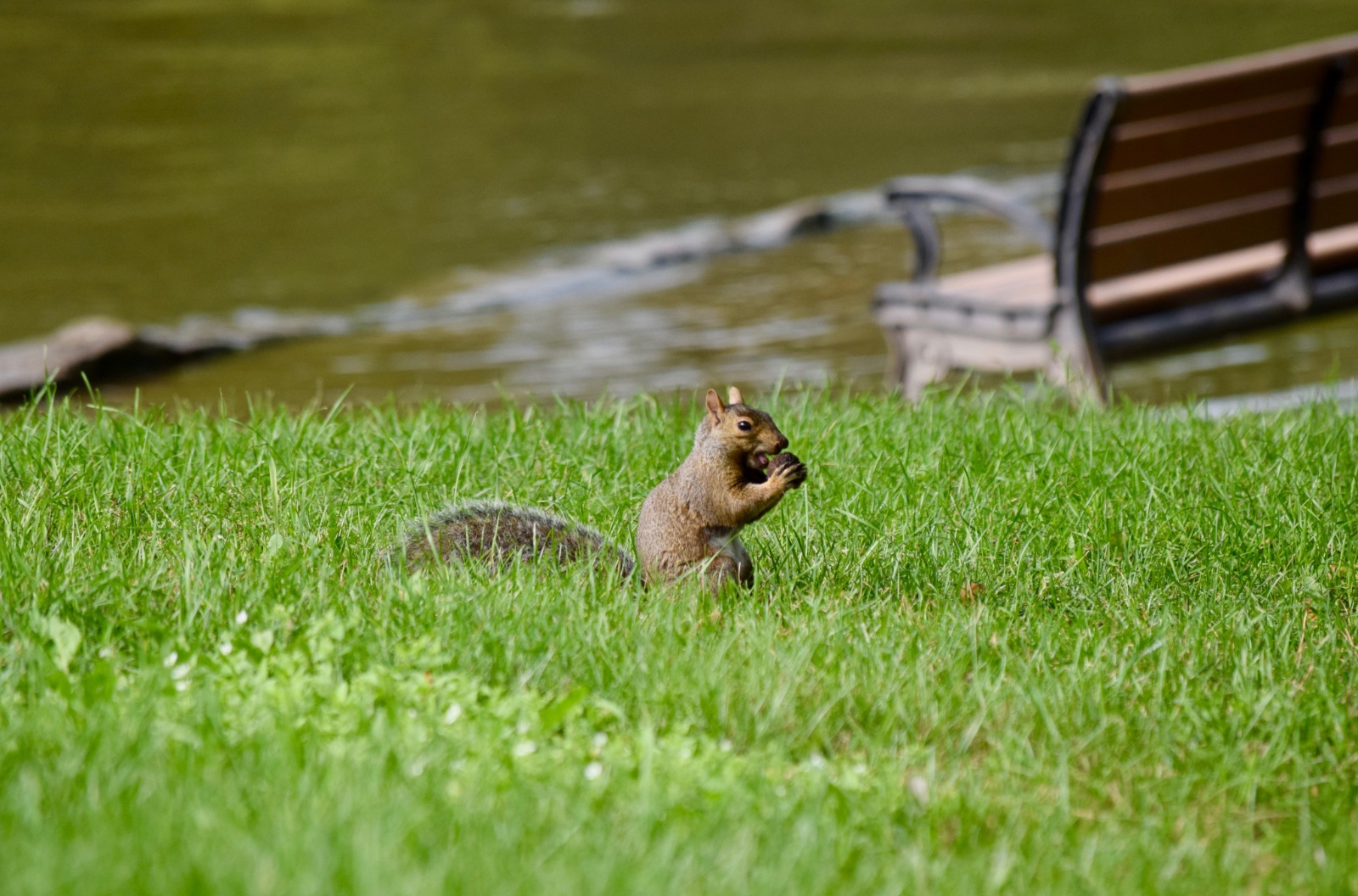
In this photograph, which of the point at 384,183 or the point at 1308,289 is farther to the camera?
the point at 384,183

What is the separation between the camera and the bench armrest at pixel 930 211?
5.93 meters

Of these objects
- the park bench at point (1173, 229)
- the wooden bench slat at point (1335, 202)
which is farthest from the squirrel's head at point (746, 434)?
the wooden bench slat at point (1335, 202)

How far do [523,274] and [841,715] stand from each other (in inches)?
327

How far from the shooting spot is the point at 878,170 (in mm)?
13867

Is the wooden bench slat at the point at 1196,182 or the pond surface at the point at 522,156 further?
the pond surface at the point at 522,156

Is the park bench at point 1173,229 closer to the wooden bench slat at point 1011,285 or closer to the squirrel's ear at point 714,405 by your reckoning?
the wooden bench slat at point 1011,285

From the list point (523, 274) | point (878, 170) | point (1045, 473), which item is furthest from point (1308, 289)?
point (878, 170)

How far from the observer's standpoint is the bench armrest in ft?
19.4

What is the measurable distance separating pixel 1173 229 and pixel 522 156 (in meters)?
9.84

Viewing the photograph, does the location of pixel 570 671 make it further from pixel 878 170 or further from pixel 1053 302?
pixel 878 170

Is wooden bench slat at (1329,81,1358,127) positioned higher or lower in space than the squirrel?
higher

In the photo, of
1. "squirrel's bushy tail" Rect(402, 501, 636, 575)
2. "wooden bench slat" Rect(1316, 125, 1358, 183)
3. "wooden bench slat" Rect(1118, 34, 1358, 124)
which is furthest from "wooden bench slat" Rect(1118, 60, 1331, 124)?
"squirrel's bushy tail" Rect(402, 501, 636, 575)

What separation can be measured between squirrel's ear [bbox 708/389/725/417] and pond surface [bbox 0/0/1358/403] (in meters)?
2.95

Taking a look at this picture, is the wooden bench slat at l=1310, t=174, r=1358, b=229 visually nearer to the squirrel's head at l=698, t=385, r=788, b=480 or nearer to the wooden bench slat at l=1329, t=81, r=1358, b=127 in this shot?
the wooden bench slat at l=1329, t=81, r=1358, b=127
